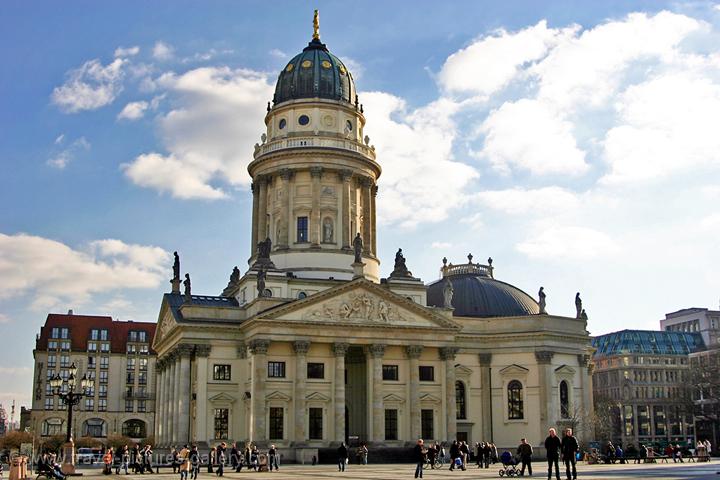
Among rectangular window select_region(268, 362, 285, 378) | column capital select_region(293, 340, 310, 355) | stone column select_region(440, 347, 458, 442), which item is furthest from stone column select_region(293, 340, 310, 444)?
stone column select_region(440, 347, 458, 442)

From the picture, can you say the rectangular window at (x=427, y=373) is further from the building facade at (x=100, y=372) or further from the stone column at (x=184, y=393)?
the building facade at (x=100, y=372)

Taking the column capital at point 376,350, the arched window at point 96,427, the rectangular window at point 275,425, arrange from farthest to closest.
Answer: the arched window at point 96,427 < the column capital at point 376,350 < the rectangular window at point 275,425

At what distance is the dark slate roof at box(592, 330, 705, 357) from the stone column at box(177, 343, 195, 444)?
81.4 m

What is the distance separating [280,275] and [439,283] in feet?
64.9

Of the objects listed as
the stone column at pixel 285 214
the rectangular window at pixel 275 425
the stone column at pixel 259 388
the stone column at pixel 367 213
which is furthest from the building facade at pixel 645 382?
the stone column at pixel 259 388

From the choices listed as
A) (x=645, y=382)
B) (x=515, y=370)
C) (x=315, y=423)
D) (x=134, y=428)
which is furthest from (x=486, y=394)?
(x=645, y=382)

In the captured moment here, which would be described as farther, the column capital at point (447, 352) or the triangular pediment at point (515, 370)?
the triangular pediment at point (515, 370)

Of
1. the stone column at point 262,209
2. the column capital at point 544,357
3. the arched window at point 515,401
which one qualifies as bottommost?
the arched window at point 515,401

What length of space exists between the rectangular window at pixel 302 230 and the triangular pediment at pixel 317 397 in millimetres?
15709

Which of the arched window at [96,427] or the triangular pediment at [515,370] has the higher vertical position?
the triangular pediment at [515,370]

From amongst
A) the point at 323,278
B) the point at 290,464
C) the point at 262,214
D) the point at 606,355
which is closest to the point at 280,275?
the point at 323,278

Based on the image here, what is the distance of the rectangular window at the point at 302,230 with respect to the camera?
3015 inches

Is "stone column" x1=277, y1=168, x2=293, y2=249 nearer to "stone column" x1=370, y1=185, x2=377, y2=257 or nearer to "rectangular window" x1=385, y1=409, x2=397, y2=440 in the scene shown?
"stone column" x1=370, y1=185, x2=377, y2=257

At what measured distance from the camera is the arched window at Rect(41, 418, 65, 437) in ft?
369
